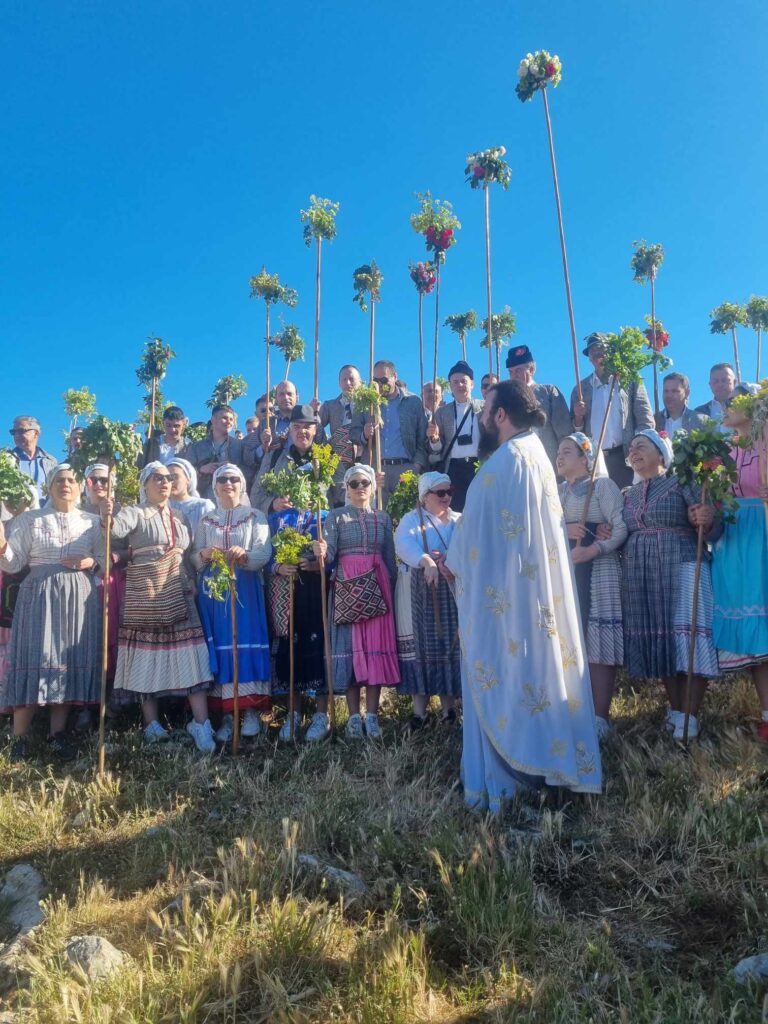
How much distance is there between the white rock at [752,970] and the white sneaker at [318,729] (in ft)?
11.5

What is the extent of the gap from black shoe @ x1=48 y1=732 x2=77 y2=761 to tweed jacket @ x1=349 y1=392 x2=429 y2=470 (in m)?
4.61

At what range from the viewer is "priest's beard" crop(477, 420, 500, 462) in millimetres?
4816

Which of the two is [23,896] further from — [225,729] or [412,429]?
[412,429]

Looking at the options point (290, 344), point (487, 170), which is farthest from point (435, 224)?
point (290, 344)

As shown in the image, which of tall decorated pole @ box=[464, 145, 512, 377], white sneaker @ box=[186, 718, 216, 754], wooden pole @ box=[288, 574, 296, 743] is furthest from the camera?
tall decorated pole @ box=[464, 145, 512, 377]

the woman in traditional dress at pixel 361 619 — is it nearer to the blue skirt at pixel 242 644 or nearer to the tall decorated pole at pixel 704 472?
the blue skirt at pixel 242 644

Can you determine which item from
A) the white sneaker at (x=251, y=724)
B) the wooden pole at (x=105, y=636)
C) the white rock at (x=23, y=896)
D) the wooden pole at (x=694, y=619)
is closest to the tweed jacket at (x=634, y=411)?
the wooden pole at (x=694, y=619)

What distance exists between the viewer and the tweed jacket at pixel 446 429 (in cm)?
903

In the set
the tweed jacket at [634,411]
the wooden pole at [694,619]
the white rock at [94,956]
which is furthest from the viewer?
the tweed jacket at [634,411]

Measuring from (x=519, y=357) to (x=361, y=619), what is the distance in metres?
4.08

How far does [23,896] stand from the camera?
4.03m

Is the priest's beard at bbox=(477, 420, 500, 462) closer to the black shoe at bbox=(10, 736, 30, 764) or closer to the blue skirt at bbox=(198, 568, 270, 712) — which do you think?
the blue skirt at bbox=(198, 568, 270, 712)

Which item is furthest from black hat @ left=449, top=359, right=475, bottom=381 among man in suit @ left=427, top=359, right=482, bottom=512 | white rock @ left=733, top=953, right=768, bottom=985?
white rock @ left=733, top=953, right=768, bottom=985

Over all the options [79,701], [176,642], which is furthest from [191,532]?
[79,701]
